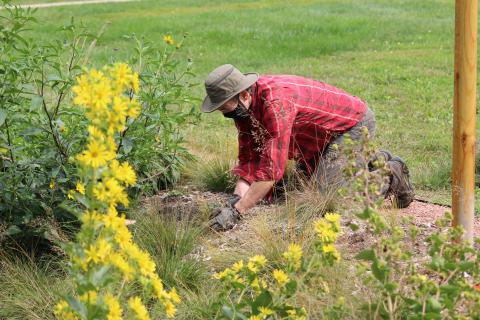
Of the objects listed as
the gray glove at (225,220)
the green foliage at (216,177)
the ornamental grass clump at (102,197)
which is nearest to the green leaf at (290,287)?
the ornamental grass clump at (102,197)

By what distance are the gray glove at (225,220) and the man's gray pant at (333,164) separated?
1.82 ft

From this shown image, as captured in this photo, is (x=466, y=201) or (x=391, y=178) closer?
(x=466, y=201)

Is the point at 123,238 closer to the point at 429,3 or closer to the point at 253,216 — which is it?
the point at 253,216

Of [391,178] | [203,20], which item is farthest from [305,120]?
[203,20]

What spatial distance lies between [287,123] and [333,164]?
1.60 ft

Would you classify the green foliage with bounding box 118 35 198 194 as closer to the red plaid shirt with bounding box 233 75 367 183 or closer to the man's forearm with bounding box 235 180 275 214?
the red plaid shirt with bounding box 233 75 367 183

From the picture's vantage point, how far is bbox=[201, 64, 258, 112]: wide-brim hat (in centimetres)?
497

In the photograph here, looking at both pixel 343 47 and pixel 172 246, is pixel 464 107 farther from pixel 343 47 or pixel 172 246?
pixel 343 47

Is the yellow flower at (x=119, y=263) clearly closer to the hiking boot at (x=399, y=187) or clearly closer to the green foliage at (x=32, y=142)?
the green foliage at (x=32, y=142)

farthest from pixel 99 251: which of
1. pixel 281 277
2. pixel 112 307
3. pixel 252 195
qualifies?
pixel 252 195

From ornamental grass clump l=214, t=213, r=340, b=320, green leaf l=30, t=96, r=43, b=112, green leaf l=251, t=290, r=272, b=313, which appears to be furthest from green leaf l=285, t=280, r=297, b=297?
green leaf l=30, t=96, r=43, b=112

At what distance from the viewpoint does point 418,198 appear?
575 cm

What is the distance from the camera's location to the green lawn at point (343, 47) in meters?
8.04

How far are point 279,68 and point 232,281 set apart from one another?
9.11m
